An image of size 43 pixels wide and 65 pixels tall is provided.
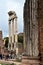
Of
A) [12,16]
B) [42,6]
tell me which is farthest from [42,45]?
[12,16]

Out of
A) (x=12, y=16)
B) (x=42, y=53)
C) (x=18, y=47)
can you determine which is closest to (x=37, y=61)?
(x=42, y=53)

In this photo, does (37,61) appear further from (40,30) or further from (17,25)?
(17,25)

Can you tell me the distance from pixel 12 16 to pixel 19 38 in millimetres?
6474

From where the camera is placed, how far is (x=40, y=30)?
7.34 metres

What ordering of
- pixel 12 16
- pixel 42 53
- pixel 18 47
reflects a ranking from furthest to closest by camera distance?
pixel 12 16 < pixel 18 47 < pixel 42 53

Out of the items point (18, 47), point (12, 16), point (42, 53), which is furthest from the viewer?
point (12, 16)

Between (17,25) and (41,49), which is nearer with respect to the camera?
(41,49)

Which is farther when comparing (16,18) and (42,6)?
(16,18)

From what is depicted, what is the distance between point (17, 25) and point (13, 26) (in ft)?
3.68

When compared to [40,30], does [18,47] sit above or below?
below

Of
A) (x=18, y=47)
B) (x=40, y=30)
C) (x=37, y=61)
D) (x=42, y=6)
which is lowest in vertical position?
(x=18, y=47)

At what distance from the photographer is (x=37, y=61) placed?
293 inches

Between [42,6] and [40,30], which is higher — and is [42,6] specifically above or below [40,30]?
above

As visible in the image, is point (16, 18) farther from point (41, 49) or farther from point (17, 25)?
point (41, 49)
